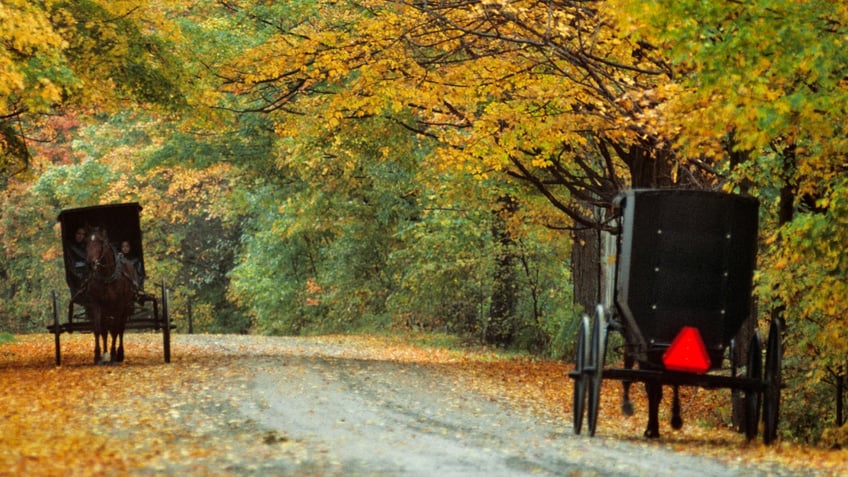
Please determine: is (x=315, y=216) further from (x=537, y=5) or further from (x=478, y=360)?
(x=537, y=5)

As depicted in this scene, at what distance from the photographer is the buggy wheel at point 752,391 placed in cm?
1270

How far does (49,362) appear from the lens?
72.2 feet

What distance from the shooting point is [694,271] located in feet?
40.6

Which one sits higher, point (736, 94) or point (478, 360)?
point (736, 94)

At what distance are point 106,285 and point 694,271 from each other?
10910 mm

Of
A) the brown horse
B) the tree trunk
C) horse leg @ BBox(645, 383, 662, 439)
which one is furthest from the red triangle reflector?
the tree trunk

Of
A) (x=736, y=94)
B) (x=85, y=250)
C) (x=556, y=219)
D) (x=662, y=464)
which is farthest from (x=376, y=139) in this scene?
(x=662, y=464)

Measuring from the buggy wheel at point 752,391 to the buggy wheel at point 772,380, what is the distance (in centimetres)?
24

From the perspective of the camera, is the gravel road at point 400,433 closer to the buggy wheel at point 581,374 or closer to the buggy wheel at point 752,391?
the buggy wheel at point 581,374

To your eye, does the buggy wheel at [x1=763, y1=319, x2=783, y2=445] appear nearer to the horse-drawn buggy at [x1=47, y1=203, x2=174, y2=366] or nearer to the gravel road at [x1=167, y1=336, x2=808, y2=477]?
the gravel road at [x1=167, y1=336, x2=808, y2=477]

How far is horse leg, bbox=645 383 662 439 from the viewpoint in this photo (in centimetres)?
1273

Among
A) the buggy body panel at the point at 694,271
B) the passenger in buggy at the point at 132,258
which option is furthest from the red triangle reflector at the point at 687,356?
the passenger in buggy at the point at 132,258

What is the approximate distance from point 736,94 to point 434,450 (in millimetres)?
4398

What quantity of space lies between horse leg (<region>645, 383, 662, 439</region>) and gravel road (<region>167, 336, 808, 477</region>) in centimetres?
72
